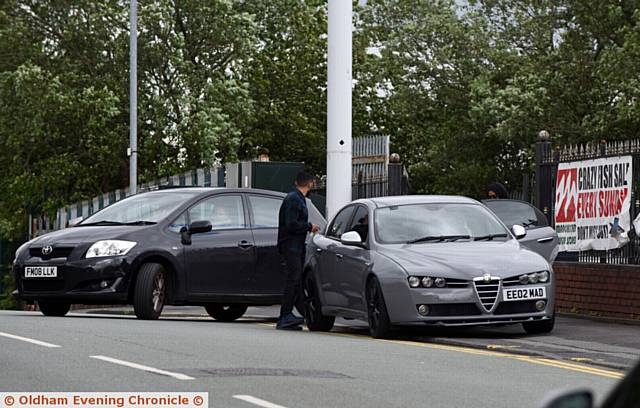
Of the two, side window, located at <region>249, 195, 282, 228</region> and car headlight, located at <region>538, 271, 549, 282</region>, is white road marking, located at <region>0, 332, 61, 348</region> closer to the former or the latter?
car headlight, located at <region>538, 271, 549, 282</region>

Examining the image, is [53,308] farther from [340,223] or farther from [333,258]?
[333,258]

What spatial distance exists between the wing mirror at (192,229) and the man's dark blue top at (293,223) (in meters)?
1.53

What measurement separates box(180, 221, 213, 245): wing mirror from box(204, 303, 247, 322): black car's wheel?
2149 millimetres

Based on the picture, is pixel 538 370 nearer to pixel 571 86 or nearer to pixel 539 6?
pixel 571 86

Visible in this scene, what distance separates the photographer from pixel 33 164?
159 feet

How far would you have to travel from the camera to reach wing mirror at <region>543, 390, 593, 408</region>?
420cm

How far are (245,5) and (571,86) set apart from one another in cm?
1120

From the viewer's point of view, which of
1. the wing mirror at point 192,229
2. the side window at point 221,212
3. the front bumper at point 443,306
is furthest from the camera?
the side window at point 221,212

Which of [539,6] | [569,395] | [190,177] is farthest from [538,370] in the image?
[539,6]

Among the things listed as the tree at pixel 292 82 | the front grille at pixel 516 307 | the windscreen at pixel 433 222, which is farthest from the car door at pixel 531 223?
the tree at pixel 292 82

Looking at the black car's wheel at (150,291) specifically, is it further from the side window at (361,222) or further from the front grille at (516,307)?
the front grille at (516,307)

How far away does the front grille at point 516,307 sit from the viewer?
52.8 ft

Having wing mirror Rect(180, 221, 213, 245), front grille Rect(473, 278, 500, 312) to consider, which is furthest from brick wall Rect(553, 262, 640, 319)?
wing mirror Rect(180, 221, 213, 245)

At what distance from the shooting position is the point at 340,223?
60.8 feet
